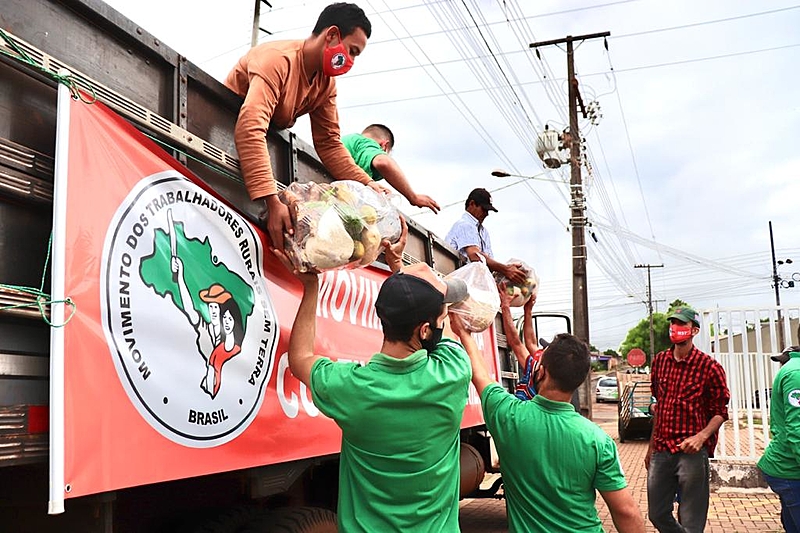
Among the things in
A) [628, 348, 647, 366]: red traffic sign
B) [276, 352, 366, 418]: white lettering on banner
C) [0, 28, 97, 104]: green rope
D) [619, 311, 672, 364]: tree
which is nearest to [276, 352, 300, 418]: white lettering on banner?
[276, 352, 366, 418]: white lettering on banner

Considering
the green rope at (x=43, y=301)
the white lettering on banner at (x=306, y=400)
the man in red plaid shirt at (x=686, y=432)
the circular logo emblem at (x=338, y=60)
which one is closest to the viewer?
the green rope at (x=43, y=301)

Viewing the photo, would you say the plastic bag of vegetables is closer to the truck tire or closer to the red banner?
the red banner

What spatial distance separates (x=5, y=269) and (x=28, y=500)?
0.68m

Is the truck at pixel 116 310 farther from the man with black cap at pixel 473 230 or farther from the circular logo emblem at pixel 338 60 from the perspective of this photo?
the man with black cap at pixel 473 230

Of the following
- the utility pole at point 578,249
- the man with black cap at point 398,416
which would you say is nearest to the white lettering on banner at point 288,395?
the man with black cap at point 398,416

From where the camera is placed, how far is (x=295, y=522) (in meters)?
2.97

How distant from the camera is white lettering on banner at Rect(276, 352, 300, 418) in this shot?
9.27ft

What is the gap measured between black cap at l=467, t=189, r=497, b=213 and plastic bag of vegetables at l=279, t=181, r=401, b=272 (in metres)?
3.37

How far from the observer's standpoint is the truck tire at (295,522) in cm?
287

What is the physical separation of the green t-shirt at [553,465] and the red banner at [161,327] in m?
0.87

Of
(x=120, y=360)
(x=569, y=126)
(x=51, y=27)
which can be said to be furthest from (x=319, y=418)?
(x=569, y=126)

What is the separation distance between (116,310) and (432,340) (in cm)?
106

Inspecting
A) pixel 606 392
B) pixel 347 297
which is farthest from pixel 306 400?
pixel 606 392

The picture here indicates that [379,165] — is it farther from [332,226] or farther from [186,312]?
[186,312]
